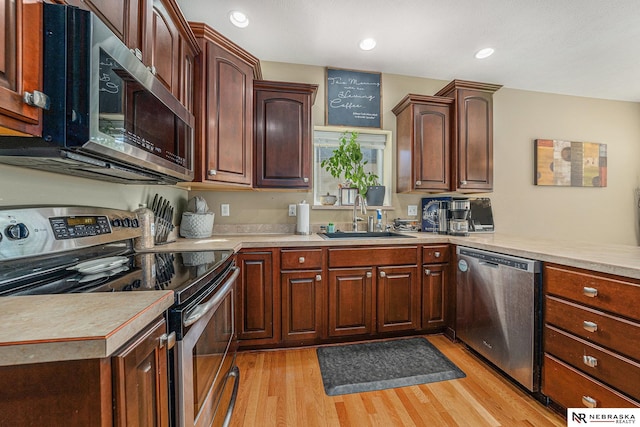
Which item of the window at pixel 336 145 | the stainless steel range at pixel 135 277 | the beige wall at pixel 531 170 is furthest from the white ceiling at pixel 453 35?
the stainless steel range at pixel 135 277

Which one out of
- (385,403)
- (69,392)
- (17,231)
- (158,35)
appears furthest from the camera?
(385,403)

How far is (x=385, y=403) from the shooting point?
59.1 inches

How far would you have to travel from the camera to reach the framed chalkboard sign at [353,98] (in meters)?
2.72

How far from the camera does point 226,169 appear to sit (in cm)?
195

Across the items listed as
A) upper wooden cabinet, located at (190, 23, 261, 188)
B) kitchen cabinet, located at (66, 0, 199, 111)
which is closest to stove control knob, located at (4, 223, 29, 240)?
kitchen cabinet, located at (66, 0, 199, 111)

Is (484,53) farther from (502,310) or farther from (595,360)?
(595,360)

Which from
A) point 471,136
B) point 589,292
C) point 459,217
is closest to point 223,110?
point 459,217

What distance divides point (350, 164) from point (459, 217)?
1124mm

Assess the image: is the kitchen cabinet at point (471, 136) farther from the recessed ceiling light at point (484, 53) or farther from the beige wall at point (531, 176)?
the beige wall at point (531, 176)

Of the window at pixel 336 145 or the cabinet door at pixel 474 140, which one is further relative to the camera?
the window at pixel 336 145

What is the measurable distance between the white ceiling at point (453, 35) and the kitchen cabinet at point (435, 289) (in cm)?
181

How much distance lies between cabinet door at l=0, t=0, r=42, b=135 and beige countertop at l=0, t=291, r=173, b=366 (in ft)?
1.53

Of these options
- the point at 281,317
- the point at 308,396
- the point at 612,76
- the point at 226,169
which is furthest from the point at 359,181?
the point at 612,76

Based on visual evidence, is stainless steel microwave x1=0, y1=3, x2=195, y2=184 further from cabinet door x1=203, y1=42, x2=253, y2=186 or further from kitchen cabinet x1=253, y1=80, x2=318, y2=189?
kitchen cabinet x1=253, y1=80, x2=318, y2=189
